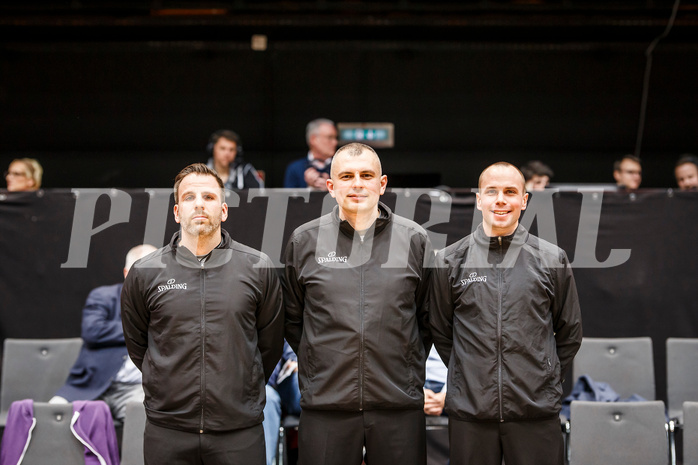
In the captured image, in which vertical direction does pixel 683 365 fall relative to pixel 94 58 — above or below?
below

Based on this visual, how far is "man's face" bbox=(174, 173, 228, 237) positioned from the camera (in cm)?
274

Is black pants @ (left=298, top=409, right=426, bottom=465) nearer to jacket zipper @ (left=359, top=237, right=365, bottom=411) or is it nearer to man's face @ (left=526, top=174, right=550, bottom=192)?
jacket zipper @ (left=359, top=237, right=365, bottom=411)

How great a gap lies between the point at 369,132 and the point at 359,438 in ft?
15.2

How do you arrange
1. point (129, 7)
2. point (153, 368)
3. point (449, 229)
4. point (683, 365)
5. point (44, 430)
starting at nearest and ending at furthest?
point (153, 368) → point (44, 430) → point (683, 365) → point (449, 229) → point (129, 7)

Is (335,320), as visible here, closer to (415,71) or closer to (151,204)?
(151,204)

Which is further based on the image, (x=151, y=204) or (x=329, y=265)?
(x=151, y=204)

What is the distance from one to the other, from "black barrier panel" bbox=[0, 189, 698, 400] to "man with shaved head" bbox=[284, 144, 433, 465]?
1.56 m

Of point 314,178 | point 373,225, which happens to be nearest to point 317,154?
point 314,178

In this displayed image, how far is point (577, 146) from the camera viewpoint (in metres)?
6.96

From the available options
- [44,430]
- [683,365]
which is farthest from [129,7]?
[683,365]

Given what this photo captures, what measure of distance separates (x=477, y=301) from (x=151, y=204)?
8.18 ft

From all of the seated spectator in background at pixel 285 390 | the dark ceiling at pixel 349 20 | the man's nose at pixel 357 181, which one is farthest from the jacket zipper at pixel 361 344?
the dark ceiling at pixel 349 20

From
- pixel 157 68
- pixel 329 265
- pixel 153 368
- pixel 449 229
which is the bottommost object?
pixel 153 368

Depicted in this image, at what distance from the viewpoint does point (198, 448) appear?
8.60 feet
